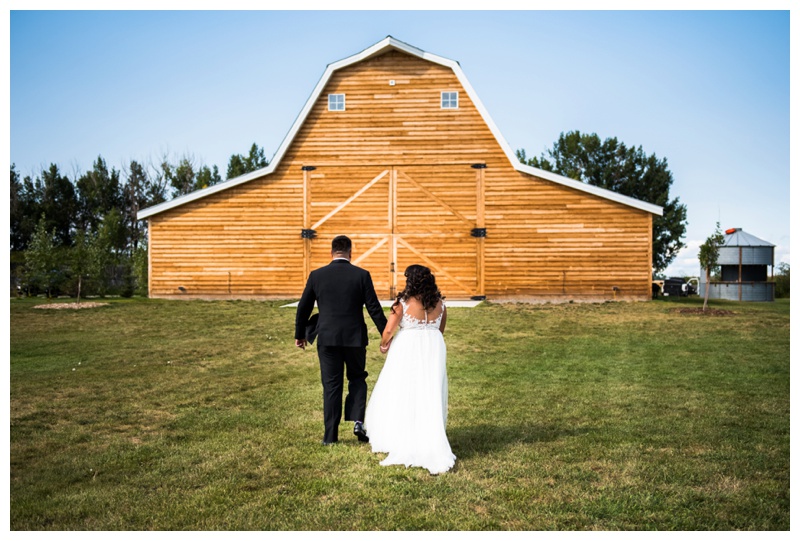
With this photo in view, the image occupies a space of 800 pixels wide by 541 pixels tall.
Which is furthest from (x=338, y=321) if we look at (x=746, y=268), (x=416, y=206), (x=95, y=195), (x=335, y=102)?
(x=95, y=195)

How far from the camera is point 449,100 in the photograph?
75.8 feet

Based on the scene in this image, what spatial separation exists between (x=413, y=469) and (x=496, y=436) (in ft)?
4.38

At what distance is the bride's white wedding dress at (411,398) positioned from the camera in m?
5.83

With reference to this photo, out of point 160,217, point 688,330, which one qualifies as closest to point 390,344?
point 688,330

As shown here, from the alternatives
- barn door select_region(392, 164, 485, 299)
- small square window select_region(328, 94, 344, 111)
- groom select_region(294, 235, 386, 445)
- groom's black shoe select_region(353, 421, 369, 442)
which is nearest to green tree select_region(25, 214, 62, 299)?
small square window select_region(328, 94, 344, 111)

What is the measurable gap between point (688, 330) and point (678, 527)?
12.4 metres

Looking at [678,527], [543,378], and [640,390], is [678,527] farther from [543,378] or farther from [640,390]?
[543,378]

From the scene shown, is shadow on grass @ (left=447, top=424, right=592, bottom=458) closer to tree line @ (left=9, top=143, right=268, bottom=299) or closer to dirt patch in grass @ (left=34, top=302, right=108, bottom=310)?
dirt patch in grass @ (left=34, top=302, right=108, bottom=310)

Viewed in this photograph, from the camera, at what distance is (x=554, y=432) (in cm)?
690

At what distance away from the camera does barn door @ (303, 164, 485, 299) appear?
2316cm

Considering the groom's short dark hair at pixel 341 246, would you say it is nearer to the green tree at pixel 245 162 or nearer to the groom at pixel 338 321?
the groom at pixel 338 321

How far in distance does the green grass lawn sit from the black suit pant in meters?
0.26

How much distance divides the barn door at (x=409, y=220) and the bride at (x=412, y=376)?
55.4ft

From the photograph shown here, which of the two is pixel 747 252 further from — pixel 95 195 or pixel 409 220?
pixel 95 195
